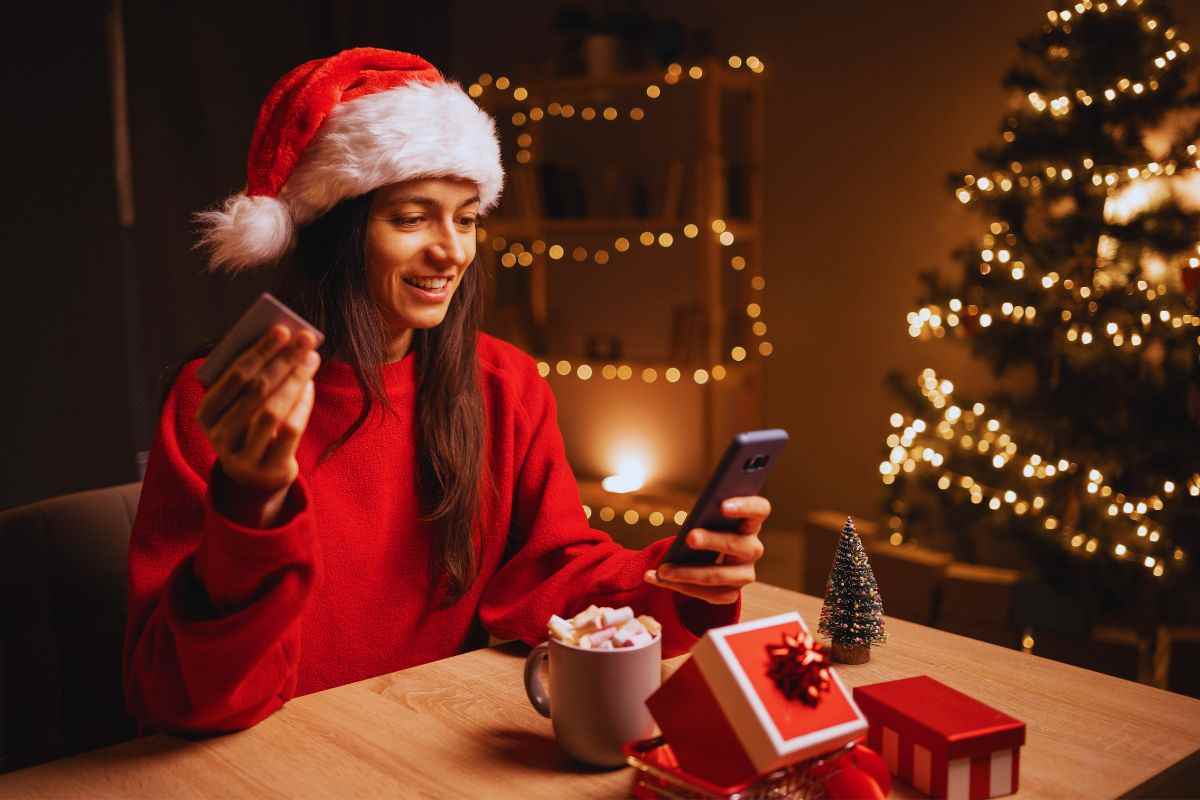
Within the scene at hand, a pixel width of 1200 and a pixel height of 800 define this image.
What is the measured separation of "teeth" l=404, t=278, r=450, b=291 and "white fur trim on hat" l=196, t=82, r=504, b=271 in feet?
0.43

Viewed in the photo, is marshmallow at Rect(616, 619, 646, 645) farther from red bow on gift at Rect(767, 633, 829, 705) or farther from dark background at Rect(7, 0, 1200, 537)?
dark background at Rect(7, 0, 1200, 537)

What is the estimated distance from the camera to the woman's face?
143 centimetres

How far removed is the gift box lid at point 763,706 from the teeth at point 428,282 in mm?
739

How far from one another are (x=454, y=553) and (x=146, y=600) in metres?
0.42

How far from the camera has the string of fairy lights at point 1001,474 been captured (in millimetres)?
2766

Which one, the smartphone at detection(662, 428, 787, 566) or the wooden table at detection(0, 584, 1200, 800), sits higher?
the smartphone at detection(662, 428, 787, 566)

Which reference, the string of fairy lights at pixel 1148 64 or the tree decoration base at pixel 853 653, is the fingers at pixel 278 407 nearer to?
the tree decoration base at pixel 853 653

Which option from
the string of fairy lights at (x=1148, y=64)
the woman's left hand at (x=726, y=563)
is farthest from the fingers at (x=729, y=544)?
the string of fairy lights at (x=1148, y=64)

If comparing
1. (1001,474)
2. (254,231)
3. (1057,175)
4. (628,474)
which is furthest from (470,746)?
(628,474)

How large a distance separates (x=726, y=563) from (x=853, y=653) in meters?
0.19

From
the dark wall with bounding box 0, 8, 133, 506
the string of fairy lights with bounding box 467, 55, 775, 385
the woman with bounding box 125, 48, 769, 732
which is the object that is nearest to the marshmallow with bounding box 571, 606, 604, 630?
the woman with bounding box 125, 48, 769, 732

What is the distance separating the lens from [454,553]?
146 cm

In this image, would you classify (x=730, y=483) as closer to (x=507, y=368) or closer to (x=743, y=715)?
(x=743, y=715)

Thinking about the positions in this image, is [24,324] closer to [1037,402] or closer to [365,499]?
[365,499]
